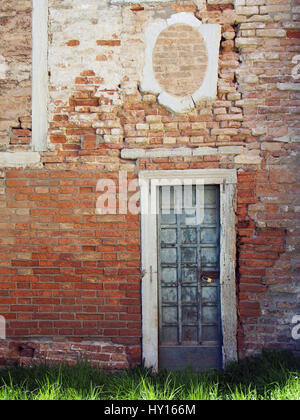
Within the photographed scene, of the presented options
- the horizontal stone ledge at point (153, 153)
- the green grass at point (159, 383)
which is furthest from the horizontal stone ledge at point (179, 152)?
the green grass at point (159, 383)

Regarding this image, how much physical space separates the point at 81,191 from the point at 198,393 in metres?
2.17

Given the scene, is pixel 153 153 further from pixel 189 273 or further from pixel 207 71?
pixel 189 273

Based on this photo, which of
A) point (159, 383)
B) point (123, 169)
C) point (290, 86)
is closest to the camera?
point (159, 383)

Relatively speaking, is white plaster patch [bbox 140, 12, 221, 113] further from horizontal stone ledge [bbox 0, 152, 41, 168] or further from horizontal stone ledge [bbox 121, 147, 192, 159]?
horizontal stone ledge [bbox 0, 152, 41, 168]

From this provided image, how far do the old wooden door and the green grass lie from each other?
1.31ft

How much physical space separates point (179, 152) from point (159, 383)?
219 centimetres

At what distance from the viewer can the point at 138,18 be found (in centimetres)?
410

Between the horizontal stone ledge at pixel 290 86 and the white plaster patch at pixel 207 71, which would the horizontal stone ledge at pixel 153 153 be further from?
the horizontal stone ledge at pixel 290 86

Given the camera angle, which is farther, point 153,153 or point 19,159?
point 19,159

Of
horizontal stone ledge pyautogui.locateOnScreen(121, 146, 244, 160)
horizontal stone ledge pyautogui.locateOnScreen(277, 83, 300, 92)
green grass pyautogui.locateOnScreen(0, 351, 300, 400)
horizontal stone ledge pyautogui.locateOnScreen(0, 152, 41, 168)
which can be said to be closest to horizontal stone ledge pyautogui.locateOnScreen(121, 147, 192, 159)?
horizontal stone ledge pyautogui.locateOnScreen(121, 146, 244, 160)

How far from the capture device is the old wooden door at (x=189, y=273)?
4113 mm

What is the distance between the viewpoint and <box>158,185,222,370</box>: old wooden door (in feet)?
13.5

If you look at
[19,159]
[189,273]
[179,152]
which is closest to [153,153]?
[179,152]

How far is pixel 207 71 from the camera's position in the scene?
406 centimetres
